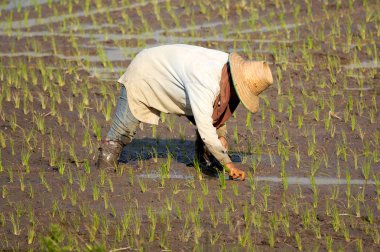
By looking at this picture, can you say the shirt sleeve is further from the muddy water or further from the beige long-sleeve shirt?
the muddy water

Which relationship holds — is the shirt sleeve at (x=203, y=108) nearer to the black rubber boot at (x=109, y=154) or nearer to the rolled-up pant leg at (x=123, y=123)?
the rolled-up pant leg at (x=123, y=123)

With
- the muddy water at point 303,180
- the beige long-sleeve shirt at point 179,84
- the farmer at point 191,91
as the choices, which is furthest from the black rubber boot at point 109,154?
the beige long-sleeve shirt at point 179,84

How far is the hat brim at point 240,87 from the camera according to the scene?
19.9 ft

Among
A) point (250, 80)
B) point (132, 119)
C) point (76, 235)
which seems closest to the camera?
point (76, 235)

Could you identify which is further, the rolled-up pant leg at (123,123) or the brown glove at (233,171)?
the rolled-up pant leg at (123,123)

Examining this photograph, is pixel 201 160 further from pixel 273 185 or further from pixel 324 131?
pixel 324 131

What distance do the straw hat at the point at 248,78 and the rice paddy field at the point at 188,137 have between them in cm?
61

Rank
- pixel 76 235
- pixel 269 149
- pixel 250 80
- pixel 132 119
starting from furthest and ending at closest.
→ pixel 269 149
pixel 132 119
pixel 250 80
pixel 76 235

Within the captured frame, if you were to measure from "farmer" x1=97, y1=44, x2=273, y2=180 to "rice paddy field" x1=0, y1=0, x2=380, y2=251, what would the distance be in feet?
0.93

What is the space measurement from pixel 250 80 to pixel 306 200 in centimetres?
89

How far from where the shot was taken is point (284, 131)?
7754 millimetres

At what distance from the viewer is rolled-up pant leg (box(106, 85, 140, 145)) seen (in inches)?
261

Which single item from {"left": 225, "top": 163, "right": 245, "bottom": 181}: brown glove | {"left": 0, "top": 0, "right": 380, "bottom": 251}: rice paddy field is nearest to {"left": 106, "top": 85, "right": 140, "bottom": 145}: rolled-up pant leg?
{"left": 0, "top": 0, "right": 380, "bottom": 251}: rice paddy field

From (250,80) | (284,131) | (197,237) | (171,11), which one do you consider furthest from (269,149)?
(171,11)
